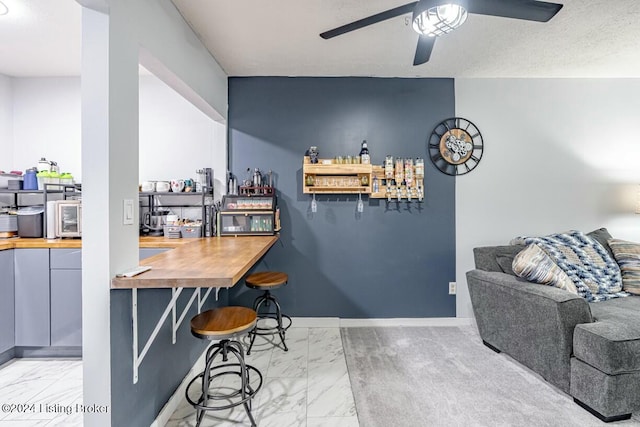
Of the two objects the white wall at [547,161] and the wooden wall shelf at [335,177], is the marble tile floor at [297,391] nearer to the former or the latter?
the wooden wall shelf at [335,177]

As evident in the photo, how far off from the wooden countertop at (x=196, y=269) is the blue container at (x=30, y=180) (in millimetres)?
2098

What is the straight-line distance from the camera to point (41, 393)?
6.89ft

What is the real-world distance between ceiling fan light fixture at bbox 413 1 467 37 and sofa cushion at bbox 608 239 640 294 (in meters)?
2.49

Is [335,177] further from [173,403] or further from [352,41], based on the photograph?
[173,403]

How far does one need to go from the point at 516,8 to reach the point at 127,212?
6.97 ft

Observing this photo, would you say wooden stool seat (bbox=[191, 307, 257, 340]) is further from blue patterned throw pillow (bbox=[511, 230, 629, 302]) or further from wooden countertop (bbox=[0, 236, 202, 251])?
blue patterned throw pillow (bbox=[511, 230, 629, 302])

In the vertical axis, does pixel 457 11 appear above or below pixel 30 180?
above

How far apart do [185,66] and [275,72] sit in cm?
114

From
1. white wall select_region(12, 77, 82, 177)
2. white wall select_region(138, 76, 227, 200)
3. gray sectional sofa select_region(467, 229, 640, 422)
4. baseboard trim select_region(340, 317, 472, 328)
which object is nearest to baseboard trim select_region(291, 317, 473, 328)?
baseboard trim select_region(340, 317, 472, 328)

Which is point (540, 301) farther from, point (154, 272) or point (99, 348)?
point (99, 348)

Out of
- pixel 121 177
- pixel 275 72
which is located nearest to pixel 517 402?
pixel 121 177

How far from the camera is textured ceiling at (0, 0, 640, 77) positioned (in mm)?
2094

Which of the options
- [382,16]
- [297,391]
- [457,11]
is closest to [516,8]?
[457,11]

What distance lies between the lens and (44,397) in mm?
2062
